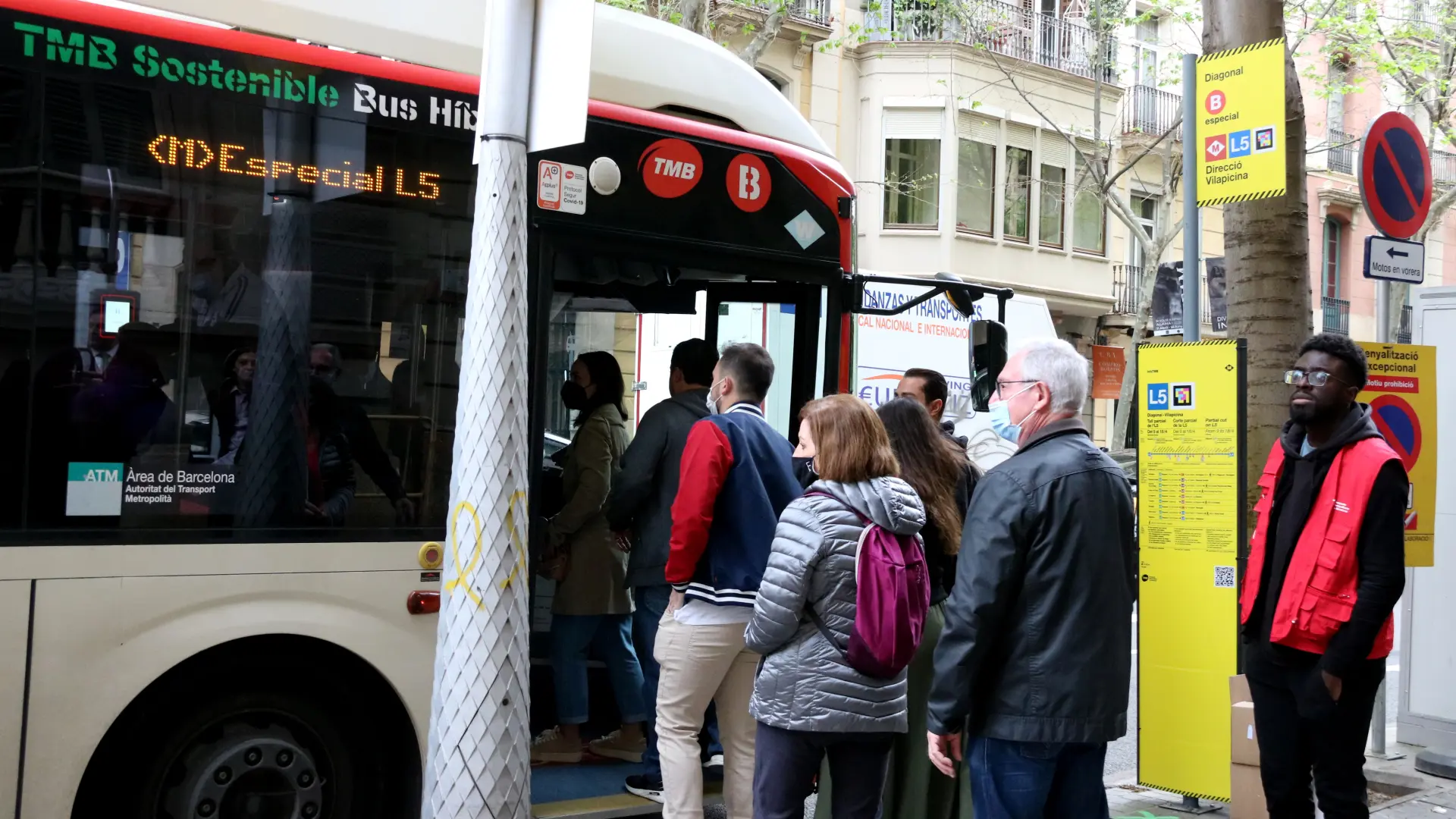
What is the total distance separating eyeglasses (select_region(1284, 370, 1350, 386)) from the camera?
4.42 meters

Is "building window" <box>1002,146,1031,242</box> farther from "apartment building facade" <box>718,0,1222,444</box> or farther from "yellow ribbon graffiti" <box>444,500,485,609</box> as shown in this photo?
"yellow ribbon graffiti" <box>444,500,485,609</box>

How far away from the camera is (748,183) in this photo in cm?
578

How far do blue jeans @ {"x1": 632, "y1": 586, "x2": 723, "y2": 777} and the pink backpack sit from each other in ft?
5.46

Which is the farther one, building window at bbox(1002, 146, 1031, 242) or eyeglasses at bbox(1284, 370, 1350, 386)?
building window at bbox(1002, 146, 1031, 242)

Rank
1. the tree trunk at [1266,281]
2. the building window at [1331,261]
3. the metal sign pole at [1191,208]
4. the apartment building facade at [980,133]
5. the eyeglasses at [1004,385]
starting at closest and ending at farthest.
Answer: the eyeglasses at [1004,385] < the metal sign pole at [1191,208] < the tree trunk at [1266,281] < the apartment building facade at [980,133] < the building window at [1331,261]

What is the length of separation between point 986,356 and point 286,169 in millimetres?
3258

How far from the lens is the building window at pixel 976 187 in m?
26.7

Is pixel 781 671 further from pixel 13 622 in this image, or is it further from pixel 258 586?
pixel 13 622

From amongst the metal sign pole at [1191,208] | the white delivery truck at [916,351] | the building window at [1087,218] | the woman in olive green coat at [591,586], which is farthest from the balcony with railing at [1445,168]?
the woman in olive green coat at [591,586]

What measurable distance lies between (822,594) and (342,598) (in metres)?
1.71

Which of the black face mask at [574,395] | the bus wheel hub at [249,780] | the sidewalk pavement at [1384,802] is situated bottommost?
the sidewalk pavement at [1384,802]

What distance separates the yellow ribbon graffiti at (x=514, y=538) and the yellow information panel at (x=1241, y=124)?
3419 mm

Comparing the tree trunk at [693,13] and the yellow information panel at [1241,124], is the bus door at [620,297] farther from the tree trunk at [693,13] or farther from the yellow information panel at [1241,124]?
the tree trunk at [693,13]

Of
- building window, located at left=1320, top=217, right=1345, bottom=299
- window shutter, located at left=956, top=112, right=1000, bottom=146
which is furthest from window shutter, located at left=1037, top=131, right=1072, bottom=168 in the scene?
building window, located at left=1320, top=217, right=1345, bottom=299
